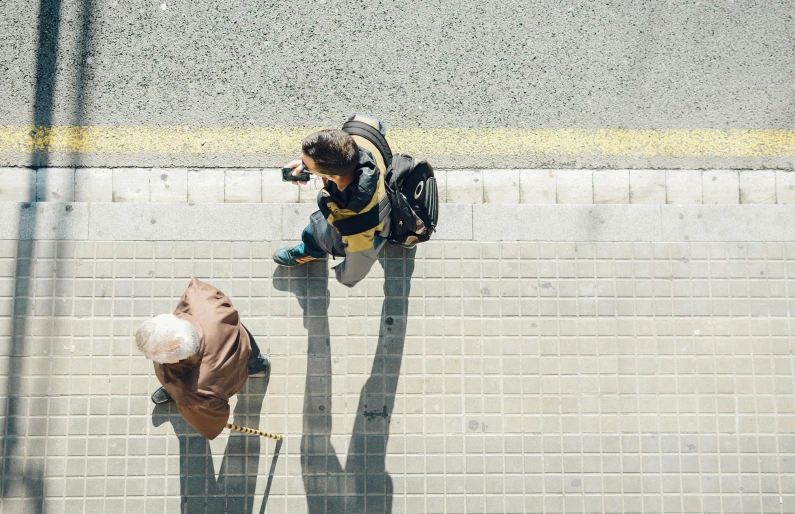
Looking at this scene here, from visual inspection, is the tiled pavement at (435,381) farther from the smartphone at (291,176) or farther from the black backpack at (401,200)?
the smartphone at (291,176)

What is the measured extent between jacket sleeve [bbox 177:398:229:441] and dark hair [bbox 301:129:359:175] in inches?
60.3

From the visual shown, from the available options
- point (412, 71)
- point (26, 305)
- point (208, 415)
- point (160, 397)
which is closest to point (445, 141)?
point (412, 71)

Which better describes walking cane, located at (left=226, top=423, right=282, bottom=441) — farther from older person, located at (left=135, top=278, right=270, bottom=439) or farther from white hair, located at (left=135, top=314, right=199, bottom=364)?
white hair, located at (left=135, top=314, right=199, bottom=364)

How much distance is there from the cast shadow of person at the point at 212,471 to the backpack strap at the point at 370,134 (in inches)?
93.4

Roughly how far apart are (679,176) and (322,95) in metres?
2.98

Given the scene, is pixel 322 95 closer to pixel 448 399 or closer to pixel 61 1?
pixel 61 1

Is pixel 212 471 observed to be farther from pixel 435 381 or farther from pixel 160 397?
pixel 435 381

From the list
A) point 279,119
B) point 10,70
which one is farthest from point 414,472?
point 10,70

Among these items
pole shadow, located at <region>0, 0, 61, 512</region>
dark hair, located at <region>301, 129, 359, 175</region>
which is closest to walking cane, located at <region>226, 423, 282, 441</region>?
pole shadow, located at <region>0, 0, 61, 512</region>

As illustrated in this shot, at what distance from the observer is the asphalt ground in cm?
518

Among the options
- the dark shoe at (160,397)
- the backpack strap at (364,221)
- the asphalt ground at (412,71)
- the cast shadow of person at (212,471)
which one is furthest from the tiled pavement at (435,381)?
the backpack strap at (364,221)

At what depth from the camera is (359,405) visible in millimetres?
4867

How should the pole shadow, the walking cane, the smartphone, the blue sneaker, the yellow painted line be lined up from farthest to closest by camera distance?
the yellow painted line → the blue sneaker → the pole shadow → the walking cane → the smartphone

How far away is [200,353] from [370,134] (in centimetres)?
160
